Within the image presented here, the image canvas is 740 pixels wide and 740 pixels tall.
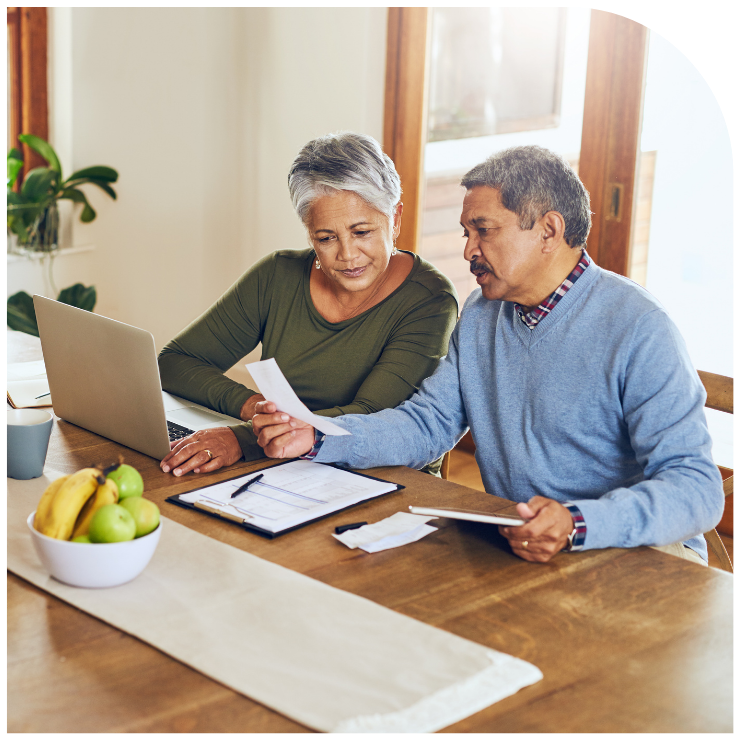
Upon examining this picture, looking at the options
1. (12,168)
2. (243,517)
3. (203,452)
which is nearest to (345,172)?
(203,452)

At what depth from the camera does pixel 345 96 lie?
12.2ft

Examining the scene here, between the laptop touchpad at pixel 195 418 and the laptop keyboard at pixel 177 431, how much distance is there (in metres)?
0.02

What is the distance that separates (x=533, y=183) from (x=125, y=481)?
0.90 metres

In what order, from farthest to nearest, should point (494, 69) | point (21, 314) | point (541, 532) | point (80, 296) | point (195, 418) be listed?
point (80, 296), point (21, 314), point (494, 69), point (195, 418), point (541, 532)

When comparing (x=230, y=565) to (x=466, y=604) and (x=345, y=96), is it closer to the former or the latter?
(x=466, y=604)

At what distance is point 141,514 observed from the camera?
1.11 m

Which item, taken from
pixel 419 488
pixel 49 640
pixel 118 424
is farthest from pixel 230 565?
pixel 118 424

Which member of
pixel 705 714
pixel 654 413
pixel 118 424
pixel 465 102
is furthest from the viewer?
pixel 465 102

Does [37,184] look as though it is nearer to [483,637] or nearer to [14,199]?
[14,199]

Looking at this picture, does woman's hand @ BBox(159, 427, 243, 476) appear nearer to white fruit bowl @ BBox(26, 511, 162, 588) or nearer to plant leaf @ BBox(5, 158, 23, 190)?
white fruit bowl @ BBox(26, 511, 162, 588)

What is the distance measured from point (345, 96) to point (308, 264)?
1771 millimetres

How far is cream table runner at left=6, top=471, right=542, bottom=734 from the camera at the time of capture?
2.93ft

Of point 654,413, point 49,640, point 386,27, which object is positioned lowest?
point 49,640

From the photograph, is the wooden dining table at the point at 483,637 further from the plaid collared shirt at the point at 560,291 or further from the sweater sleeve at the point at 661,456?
the plaid collared shirt at the point at 560,291
